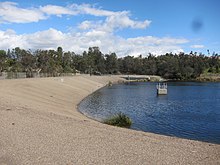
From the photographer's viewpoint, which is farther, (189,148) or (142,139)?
(142,139)

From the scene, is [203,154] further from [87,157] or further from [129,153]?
[87,157]

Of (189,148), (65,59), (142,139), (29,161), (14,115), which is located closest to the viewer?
(29,161)

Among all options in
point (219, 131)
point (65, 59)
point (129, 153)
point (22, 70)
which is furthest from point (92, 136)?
point (65, 59)

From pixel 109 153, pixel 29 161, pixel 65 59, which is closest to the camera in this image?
pixel 29 161

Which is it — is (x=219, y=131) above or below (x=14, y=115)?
below

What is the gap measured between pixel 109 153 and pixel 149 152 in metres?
1.86

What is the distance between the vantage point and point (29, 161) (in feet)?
39.5

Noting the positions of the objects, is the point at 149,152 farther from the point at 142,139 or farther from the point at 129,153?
the point at 142,139

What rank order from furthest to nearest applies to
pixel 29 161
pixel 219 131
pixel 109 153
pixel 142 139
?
pixel 219 131 < pixel 142 139 < pixel 109 153 < pixel 29 161

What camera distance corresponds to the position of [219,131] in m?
27.2

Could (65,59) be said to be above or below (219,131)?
above

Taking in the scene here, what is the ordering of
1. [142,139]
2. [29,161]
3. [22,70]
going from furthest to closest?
[22,70] < [142,139] < [29,161]

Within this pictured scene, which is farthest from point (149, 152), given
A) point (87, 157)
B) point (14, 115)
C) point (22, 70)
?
point (22, 70)

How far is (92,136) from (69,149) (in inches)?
125
